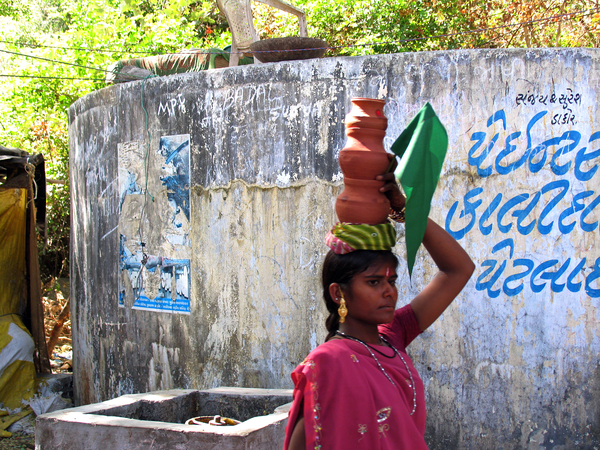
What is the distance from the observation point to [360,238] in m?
1.63

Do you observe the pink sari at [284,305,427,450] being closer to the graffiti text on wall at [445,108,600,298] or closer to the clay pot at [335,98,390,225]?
the clay pot at [335,98,390,225]

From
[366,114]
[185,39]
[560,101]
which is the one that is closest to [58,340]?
[185,39]

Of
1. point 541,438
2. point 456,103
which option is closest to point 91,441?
point 541,438

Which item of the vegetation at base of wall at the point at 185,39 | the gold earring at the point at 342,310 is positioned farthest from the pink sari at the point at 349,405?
the vegetation at base of wall at the point at 185,39

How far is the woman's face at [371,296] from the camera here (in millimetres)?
1637

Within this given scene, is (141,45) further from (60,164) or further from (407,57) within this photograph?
(407,57)

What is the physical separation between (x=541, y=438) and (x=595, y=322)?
2.73ft

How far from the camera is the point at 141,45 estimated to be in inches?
392

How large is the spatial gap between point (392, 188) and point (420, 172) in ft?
0.61

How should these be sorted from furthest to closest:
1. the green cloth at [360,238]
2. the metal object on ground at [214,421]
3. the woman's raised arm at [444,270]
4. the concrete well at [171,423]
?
1. the metal object on ground at [214,421]
2. the concrete well at [171,423]
3. the woman's raised arm at [444,270]
4. the green cloth at [360,238]

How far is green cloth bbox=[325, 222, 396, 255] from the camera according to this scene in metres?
1.63

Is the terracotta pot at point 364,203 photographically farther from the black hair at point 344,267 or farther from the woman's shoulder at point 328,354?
the woman's shoulder at point 328,354

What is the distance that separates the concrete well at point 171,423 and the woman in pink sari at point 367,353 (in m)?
1.49

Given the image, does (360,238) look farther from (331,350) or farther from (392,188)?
(331,350)
